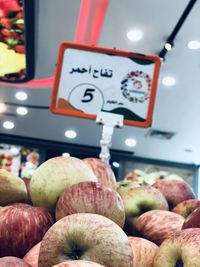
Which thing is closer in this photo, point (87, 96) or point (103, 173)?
point (103, 173)

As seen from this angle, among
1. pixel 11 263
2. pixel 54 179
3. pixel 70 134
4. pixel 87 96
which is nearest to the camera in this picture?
pixel 11 263

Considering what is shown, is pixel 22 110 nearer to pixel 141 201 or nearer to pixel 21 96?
pixel 21 96

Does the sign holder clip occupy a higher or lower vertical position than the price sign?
lower

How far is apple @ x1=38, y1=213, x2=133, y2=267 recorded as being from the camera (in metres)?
0.61

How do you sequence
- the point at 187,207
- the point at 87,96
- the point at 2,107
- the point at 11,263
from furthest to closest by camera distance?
the point at 2,107 < the point at 87,96 < the point at 187,207 < the point at 11,263

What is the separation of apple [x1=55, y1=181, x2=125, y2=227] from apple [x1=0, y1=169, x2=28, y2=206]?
0.24m

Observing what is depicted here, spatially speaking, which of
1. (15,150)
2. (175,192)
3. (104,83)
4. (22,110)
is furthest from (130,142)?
(175,192)

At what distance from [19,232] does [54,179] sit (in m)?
0.17

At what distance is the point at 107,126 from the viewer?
1.44 meters

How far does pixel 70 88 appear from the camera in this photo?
5.09 feet

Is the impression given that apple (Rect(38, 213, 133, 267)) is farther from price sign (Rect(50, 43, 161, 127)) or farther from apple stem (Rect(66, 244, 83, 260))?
price sign (Rect(50, 43, 161, 127))

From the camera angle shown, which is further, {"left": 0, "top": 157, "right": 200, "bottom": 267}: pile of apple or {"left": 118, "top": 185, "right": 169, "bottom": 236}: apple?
{"left": 118, "top": 185, "right": 169, "bottom": 236}: apple

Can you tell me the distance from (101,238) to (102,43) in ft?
12.4

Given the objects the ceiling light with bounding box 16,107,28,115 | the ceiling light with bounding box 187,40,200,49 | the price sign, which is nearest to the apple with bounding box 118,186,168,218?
the price sign
